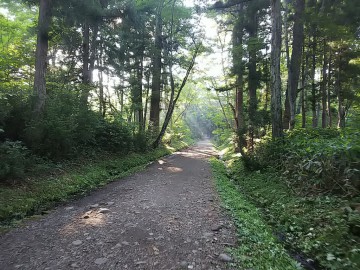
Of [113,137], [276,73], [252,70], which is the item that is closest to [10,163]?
[113,137]

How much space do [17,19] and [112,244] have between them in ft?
66.4

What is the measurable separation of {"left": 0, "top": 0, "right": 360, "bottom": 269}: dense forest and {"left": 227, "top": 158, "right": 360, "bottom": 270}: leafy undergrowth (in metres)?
0.02

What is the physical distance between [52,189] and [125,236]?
3.22 m

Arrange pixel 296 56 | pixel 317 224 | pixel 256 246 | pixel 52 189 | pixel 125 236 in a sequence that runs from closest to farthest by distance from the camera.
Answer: pixel 256 246
pixel 125 236
pixel 317 224
pixel 52 189
pixel 296 56

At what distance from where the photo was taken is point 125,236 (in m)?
4.07

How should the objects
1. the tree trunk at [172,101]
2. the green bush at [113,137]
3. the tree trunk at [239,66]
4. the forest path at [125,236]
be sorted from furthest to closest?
the tree trunk at [172,101], the tree trunk at [239,66], the green bush at [113,137], the forest path at [125,236]

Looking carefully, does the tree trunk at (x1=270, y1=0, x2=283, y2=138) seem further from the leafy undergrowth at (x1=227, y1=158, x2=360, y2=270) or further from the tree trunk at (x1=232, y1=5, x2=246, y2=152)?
the leafy undergrowth at (x1=227, y1=158, x2=360, y2=270)

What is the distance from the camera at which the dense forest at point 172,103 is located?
530 cm

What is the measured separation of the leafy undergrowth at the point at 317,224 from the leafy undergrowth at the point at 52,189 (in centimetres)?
499

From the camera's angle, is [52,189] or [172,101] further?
[172,101]

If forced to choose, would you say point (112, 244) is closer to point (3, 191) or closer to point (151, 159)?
point (3, 191)

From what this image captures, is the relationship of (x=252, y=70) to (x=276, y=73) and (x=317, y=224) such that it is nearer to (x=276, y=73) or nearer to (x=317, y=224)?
(x=276, y=73)

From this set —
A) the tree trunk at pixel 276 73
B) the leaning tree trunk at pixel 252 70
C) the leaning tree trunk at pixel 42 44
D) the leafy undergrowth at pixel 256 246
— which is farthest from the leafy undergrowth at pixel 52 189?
the leaning tree trunk at pixel 252 70

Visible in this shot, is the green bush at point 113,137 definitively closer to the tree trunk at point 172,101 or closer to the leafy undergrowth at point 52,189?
the leafy undergrowth at point 52,189
